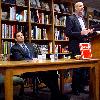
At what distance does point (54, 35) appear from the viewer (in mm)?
5762

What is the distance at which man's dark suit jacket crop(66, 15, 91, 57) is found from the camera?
3840mm

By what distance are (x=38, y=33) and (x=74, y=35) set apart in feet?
5.92

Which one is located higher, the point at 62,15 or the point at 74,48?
the point at 62,15

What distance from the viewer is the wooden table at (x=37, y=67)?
2.20 meters

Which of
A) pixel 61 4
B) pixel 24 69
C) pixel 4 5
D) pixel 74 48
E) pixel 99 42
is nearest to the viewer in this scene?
pixel 24 69

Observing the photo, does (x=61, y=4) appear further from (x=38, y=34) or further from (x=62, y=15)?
(x=38, y=34)

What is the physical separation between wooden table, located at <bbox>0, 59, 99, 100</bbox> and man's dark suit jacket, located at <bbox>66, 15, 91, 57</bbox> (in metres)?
0.82

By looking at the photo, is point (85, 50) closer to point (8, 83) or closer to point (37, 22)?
point (8, 83)

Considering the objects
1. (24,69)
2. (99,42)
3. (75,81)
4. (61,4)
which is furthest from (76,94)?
(61,4)

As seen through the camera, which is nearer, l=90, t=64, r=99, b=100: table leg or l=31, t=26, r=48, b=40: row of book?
l=90, t=64, r=99, b=100: table leg

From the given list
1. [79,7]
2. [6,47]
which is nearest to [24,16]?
[6,47]

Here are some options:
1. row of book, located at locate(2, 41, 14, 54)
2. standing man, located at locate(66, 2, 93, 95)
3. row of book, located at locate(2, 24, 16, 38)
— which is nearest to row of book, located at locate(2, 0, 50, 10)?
row of book, located at locate(2, 24, 16, 38)

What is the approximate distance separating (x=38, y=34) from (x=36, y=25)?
21 centimetres

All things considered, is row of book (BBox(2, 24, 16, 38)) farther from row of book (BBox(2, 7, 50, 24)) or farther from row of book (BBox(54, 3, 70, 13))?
row of book (BBox(54, 3, 70, 13))
